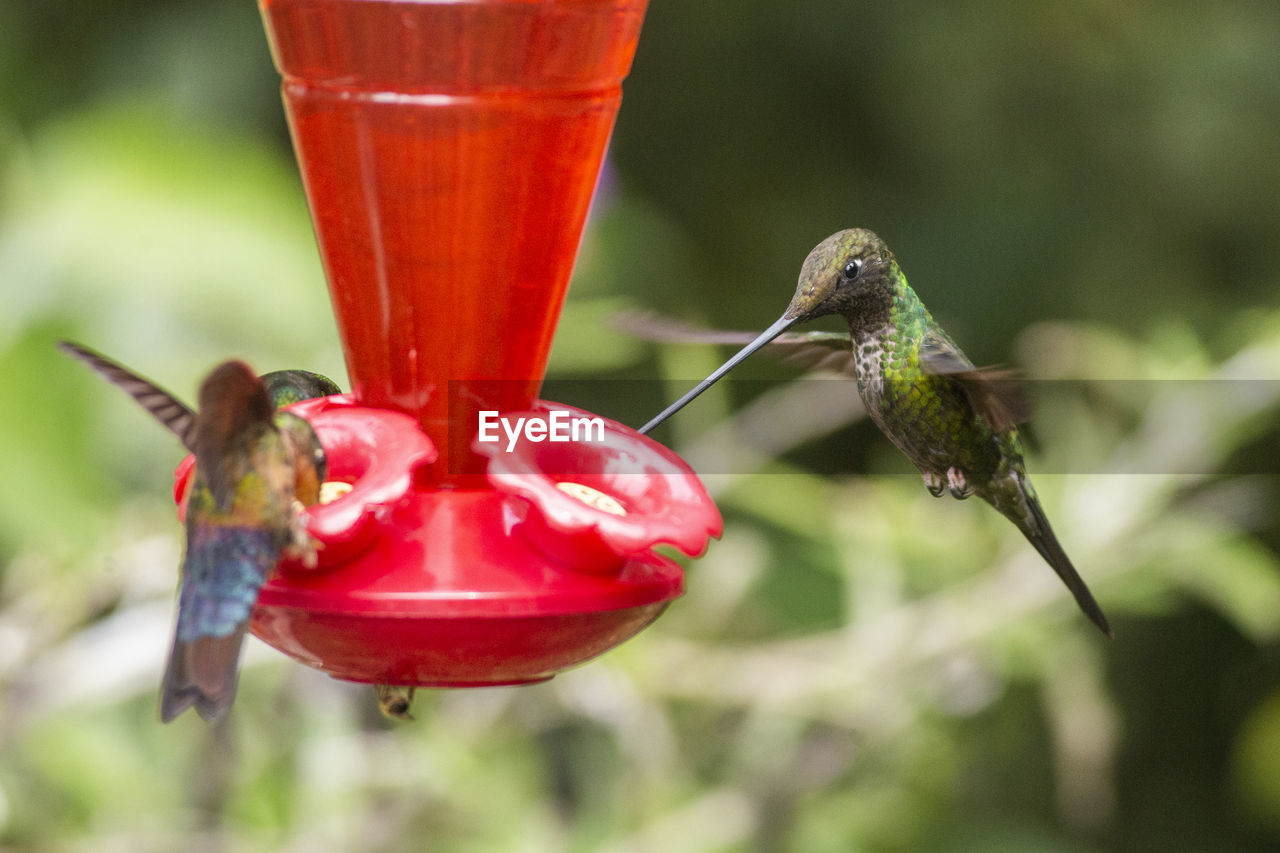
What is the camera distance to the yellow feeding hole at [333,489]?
160 cm

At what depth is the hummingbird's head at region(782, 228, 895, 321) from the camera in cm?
163

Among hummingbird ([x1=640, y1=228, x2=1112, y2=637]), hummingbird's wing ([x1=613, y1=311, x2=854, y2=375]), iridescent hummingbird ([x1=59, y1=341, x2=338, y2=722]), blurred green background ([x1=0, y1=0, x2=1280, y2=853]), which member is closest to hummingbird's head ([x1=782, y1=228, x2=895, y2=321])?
hummingbird ([x1=640, y1=228, x2=1112, y2=637])

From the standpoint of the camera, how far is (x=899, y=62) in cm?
489

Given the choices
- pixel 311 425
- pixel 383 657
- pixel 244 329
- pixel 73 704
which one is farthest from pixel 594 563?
pixel 244 329

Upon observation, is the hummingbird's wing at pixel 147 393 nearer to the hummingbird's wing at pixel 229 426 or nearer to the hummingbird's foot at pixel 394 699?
the hummingbird's wing at pixel 229 426

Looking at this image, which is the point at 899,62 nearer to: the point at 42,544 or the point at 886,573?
the point at 886,573

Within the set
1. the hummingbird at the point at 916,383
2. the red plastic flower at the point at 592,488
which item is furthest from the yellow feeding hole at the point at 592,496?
the hummingbird at the point at 916,383

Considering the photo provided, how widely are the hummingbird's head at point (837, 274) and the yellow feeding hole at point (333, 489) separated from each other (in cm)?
54

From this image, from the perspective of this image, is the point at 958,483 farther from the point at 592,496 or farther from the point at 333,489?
the point at 333,489

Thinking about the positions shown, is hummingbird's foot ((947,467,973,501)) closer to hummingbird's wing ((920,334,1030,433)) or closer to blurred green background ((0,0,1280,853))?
hummingbird's wing ((920,334,1030,433))

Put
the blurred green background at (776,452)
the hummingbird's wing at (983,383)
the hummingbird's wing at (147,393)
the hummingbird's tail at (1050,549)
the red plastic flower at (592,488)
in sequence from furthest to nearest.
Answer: the blurred green background at (776,452) → the hummingbird's tail at (1050,549) → the hummingbird's wing at (983,383) → the red plastic flower at (592,488) → the hummingbird's wing at (147,393)

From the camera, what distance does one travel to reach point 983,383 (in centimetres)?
163

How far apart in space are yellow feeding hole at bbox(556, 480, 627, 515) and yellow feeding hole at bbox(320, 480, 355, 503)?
24 cm

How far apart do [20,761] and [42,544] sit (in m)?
0.46
